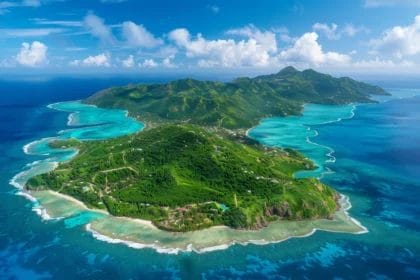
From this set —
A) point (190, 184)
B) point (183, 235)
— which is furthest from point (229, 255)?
point (190, 184)

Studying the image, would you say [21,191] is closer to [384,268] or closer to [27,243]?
[27,243]

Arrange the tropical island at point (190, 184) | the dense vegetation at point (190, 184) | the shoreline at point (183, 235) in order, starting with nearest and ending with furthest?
the shoreline at point (183, 235), the tropical island at point (190, 184), the dense vegetation at point (190, 184)

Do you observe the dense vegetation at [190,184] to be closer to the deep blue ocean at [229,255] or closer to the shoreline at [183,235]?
the shoreline at [183,235]

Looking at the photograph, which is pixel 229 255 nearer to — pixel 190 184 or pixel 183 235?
pixel 183 235

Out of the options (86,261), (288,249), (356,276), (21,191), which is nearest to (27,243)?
(86,261)

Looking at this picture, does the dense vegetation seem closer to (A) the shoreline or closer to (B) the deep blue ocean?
(A) the shoreline

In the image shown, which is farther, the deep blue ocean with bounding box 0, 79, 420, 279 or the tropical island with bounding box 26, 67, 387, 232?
the tropical island with bounding box 26, 67, 387, 232

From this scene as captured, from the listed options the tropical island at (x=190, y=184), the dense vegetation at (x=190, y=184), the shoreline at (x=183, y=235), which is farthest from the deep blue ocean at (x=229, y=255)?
the dense vegetation at (x=190, y=184)

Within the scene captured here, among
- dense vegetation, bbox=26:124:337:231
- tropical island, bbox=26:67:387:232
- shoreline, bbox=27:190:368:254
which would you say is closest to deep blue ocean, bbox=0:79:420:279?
shoreline, bbox=27:190:368:254
